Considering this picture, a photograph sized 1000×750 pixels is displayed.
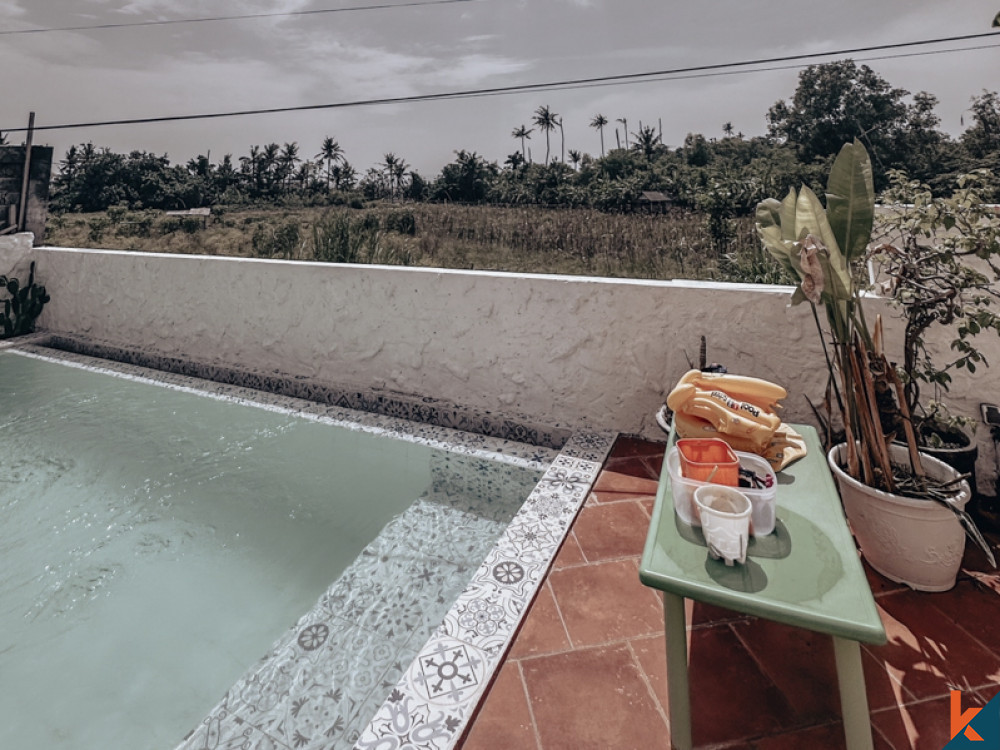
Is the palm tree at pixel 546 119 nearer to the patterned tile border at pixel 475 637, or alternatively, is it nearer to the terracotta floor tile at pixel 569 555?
the patterned tile border at pixel 475 637

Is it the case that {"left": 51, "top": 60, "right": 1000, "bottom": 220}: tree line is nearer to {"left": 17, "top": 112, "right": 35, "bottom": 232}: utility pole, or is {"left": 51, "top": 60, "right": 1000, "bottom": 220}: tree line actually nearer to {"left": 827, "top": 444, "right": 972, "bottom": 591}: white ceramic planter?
{"left": 17, "top": 112, "right": 35, "bottom": 232}: utility pole

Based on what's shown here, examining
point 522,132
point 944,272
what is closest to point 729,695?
point 944,272

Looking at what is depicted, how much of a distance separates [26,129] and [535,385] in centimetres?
792

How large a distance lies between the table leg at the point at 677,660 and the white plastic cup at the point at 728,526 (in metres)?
0.14

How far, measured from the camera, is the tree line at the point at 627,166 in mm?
22344

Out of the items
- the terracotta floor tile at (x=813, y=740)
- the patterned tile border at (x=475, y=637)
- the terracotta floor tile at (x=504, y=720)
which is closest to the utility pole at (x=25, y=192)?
the patterned tile border at (x=475, y=637)

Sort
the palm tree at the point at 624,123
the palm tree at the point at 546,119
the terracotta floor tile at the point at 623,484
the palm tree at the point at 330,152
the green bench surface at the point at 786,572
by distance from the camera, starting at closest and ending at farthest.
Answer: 1. the green bench surface at the point at 786,572
2. the terracotta floor tile at the point at 623,484
3. the palm tree at the point at 624,123
4. the palm tree at the point at 546,119
5. the palm tree at the point at 330,152

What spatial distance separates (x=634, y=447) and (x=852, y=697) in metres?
1.86

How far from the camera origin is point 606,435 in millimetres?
2934

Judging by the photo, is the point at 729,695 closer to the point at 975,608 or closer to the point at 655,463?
the point at 975,608

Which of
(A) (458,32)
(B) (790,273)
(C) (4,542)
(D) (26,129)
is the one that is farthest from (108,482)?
(A) (458,32)

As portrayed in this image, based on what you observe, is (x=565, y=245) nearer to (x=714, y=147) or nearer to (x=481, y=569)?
(x=481, y=569)

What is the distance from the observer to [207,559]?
223 centimetres

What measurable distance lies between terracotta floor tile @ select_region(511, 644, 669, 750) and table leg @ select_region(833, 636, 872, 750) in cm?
41
